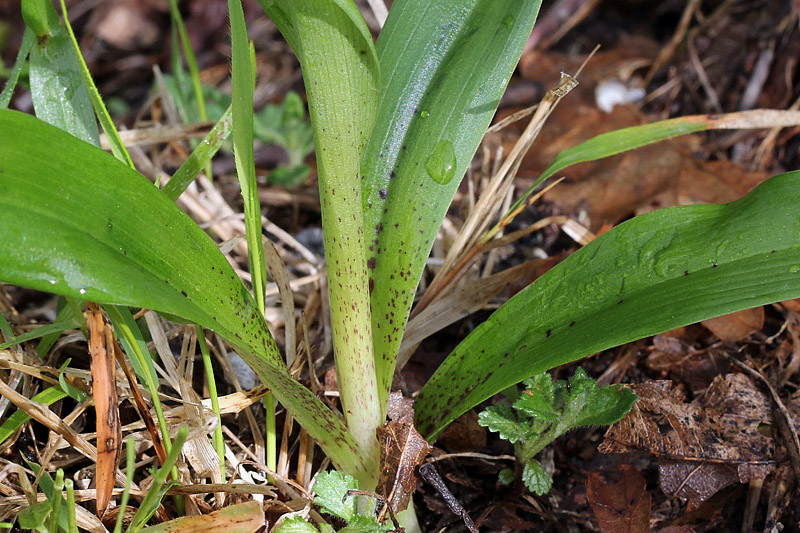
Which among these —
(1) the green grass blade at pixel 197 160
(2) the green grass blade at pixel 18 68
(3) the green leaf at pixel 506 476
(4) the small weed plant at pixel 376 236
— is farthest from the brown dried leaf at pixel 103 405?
(3) the green leaf at pixel 506 476

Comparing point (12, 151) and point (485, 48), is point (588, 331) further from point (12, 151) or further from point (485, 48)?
point (12, 151)

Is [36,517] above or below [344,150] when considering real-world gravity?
below

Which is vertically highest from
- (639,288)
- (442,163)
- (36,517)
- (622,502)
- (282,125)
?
(282,125)

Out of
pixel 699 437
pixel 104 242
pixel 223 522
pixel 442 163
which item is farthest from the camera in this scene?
pixel 699 437

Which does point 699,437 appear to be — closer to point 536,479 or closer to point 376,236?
point 536,479

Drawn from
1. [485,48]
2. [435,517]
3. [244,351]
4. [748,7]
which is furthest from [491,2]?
[748,7]

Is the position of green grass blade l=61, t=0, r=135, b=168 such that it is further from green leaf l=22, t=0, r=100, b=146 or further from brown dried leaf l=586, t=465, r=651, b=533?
brown dried leaf l=586, t=465, r=651, b=533

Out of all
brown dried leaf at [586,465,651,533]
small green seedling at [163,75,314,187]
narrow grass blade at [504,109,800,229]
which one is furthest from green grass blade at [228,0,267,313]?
small green seedling at [163,75,314,187]

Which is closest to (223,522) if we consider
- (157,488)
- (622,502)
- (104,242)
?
(157,488)
